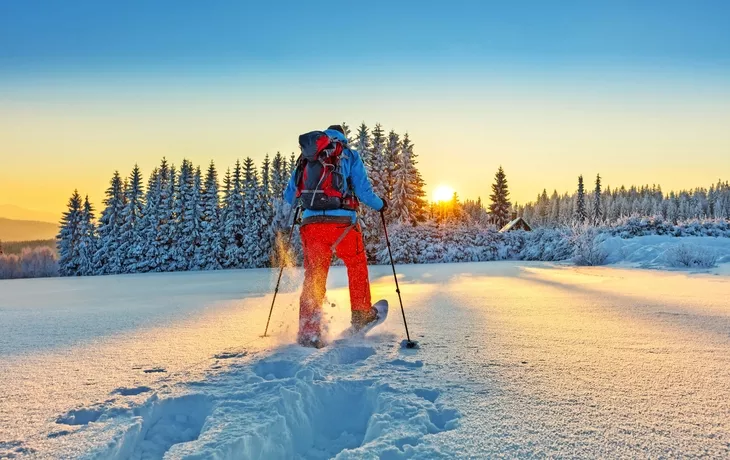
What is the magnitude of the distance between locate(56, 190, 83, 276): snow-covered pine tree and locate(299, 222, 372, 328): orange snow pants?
40.5 meters

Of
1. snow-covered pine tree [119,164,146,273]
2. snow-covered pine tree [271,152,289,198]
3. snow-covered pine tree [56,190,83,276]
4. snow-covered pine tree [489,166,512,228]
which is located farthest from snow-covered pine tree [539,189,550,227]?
snow-covered pine tree [56,190,83,276]

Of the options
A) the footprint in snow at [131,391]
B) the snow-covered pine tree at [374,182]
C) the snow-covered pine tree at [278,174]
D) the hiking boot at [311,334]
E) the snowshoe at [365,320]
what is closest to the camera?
the footprint in snow at [131,391]

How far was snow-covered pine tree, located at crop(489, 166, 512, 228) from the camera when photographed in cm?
5453

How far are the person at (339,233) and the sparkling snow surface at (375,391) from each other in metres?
0.34

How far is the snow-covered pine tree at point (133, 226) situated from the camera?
3525 cm

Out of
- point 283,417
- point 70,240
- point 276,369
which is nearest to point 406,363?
point 276,369

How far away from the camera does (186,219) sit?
35.4 m

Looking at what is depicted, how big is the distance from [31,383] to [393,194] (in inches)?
1156

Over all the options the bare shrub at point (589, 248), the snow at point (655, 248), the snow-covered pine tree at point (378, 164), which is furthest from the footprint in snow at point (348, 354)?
the snow-covered pine tree at point (378, 164)

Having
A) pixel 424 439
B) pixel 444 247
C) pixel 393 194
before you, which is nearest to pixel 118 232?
pixel 393 194

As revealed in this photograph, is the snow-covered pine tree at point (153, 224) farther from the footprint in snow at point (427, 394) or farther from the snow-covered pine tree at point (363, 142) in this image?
the footprint in snow at point (427, 394)

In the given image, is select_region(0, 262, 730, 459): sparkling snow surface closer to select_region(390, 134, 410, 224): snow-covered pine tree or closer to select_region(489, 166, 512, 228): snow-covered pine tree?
select_region(390, 134, 410, 224): snow-covered pine tree

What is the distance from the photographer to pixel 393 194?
31328 millimetres

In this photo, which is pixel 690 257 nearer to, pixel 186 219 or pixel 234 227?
pixel 234 227
